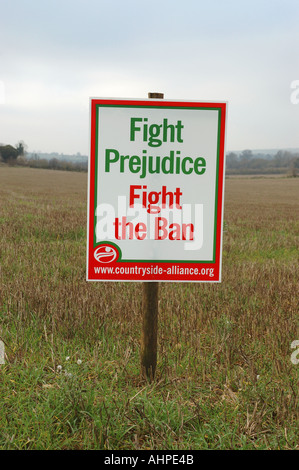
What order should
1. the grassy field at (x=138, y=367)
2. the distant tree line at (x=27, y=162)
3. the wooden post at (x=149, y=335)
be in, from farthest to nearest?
the distant tree line at (x=27, y=162), the wooden post at (x=149, y=335), the grassy field at (x=138, y=367)

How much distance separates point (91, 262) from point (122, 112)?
107 centimetres

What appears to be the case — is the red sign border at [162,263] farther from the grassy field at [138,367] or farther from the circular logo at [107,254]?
the grassy field at [138,367]

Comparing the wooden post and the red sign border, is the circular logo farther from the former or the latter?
the wooden post

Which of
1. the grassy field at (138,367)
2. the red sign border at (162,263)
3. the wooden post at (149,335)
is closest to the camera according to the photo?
the grassy field at (138,367)

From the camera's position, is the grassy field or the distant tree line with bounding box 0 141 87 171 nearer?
the grassy field

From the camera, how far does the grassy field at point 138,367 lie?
2.50 m

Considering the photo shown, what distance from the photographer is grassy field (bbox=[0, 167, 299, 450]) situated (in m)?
2.50

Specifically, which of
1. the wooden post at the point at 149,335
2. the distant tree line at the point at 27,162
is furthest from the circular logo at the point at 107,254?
the distant tree line at the point at 27,162

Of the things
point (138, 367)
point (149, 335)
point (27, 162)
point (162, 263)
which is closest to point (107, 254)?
point (162, 263)

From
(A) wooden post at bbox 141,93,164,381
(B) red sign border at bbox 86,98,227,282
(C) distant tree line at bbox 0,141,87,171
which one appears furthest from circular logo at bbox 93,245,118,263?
(C) distant tree line at bbox 0,141,87,171

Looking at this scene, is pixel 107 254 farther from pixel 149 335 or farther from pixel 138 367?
pixel 138 367

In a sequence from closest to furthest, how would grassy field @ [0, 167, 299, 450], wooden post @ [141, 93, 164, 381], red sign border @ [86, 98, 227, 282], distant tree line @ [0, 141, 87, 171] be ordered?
1. grassy field @ [0, 167, 299, 450]
2. red sign border @ [86, 98, 227, 282]
3. wooden post @ [141, 93, 164, 381]
4. distant tree line @ [0, 141, 87, 171]

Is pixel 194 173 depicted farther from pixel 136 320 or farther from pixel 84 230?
pixel 84 230

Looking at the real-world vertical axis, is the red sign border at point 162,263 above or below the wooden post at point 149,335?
above
